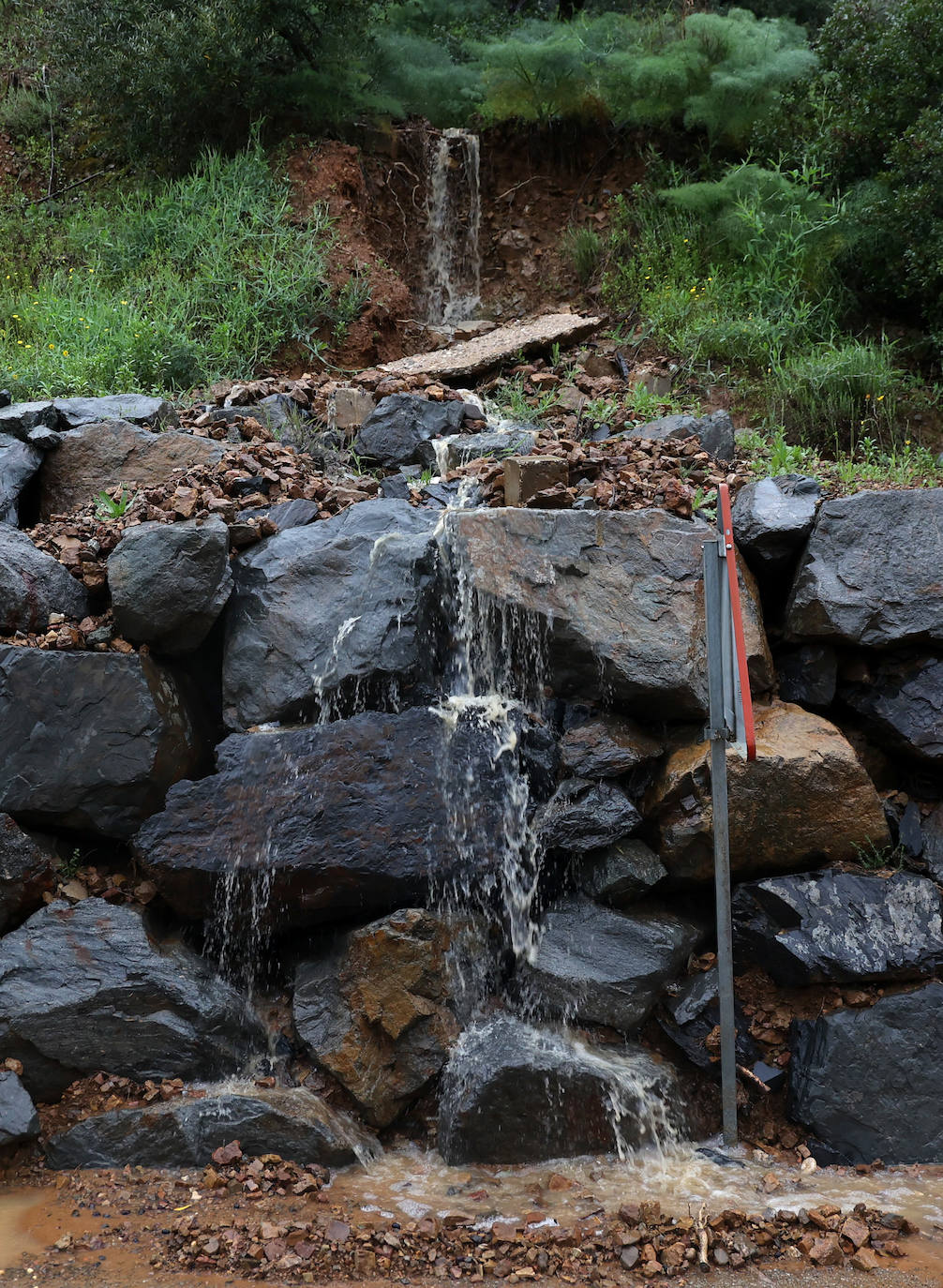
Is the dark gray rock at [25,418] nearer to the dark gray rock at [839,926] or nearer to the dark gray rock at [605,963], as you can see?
the dark gray rock at [605,963]

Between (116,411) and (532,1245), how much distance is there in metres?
4.86

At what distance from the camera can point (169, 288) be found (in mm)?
8047

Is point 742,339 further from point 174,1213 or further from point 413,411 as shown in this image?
point 174,1213

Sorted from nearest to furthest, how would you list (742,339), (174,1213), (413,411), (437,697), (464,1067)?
(174,1213) < (464,1067) < (437,697) < (413,411) < (742,339)

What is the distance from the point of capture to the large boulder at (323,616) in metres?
4.57

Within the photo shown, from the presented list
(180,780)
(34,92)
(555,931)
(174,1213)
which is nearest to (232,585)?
(180,780)

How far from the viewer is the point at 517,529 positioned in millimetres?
4719

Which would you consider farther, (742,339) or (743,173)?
(743,173)

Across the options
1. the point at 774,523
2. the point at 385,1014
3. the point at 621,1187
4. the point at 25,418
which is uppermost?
the point at 25,418

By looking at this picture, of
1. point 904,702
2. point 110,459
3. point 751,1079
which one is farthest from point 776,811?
point 110,459

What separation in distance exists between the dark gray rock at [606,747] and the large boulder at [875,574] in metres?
0.87

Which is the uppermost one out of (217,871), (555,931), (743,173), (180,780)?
(743,173)

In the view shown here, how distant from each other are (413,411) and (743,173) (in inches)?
143

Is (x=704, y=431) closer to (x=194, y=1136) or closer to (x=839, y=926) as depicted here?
(x=839, y=926)
